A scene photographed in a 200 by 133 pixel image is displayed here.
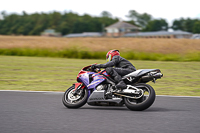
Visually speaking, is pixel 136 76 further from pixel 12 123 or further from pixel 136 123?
pixel 12 123

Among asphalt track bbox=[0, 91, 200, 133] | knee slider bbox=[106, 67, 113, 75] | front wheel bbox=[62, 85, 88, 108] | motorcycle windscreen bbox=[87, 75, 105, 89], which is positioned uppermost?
knee slider bbox=[106, 67, 113, 75]

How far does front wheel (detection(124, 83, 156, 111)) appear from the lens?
6949 mm

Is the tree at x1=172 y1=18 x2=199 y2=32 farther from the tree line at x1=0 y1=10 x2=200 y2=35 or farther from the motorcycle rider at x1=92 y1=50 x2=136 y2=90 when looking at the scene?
the motorcycle rider at x1=92 y1=50 x2=136 y2=90

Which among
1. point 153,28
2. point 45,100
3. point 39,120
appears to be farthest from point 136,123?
point 153,28

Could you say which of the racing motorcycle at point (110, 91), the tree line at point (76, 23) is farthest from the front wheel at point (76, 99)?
the tree line at point (76, 23)

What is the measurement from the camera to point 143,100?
7.23 meters

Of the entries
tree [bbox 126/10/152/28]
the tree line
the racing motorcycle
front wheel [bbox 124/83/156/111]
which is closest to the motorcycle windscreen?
the racing motorcycle

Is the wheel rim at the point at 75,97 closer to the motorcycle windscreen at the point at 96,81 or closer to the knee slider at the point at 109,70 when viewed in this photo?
the motorcycle windscreen at the point at 96,81

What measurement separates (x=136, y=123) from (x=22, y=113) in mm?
2541

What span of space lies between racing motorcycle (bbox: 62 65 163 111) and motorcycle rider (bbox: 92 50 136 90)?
12 centimetres

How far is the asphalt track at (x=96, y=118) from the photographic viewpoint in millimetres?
5664

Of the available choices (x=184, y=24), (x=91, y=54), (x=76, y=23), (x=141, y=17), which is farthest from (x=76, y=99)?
(x=141, y=17)

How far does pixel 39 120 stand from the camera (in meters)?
6.37

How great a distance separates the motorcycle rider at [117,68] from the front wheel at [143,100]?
1.17 feet
